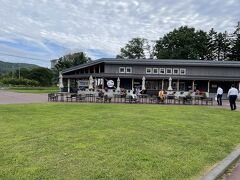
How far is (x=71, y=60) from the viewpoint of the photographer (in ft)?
313

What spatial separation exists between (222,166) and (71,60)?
299 feet

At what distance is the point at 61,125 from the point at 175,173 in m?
5.55

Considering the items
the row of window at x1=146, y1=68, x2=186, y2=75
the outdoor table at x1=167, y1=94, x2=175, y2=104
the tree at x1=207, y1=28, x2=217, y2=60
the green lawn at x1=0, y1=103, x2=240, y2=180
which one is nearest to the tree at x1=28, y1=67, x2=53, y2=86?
the tree at x1=207, y1=28, x2=217, y2=60

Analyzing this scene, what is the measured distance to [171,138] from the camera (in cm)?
854

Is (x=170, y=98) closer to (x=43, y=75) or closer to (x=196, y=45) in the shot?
(x=196, y=45)

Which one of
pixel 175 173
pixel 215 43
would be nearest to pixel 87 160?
pixel 175 173

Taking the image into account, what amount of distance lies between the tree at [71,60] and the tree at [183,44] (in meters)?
25.0

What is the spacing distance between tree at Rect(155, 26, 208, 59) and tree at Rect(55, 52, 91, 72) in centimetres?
2503

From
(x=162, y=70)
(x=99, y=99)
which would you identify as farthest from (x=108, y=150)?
(x=162, y=70)

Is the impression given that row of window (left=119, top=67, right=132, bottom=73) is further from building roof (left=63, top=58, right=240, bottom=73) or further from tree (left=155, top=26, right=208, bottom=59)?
tree (left=155, top=26, right=208, bottom=59)

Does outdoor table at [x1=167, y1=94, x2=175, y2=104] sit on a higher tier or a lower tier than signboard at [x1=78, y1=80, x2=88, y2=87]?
lower

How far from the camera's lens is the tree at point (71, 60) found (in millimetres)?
91569

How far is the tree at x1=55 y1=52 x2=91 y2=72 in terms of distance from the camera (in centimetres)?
9157

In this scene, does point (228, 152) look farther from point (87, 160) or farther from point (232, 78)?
point (232, 78)
